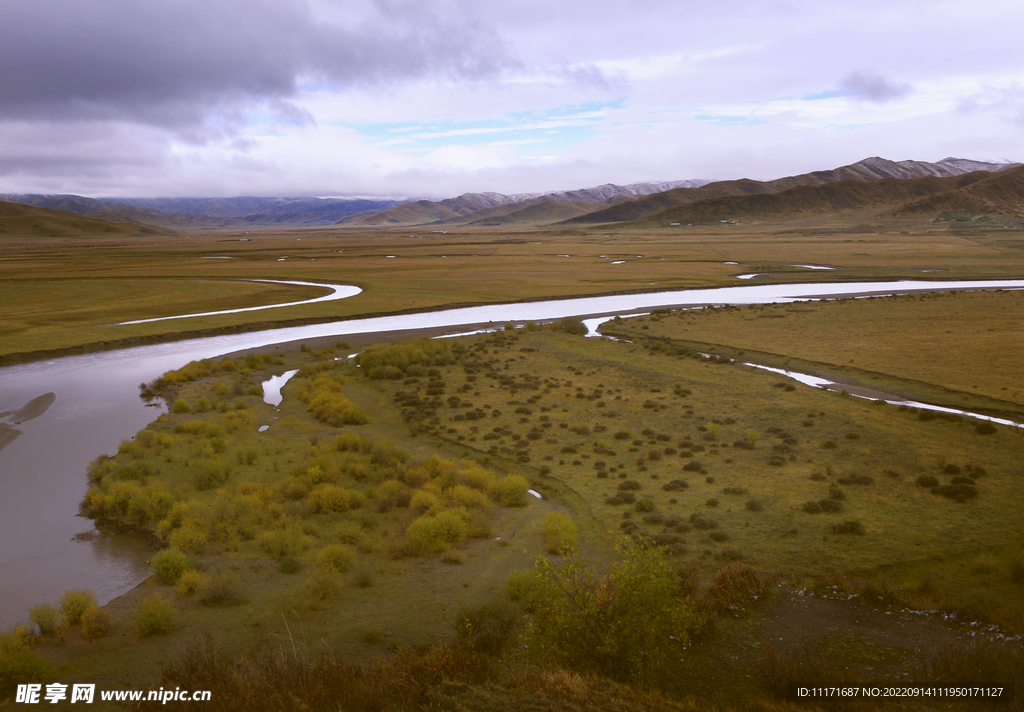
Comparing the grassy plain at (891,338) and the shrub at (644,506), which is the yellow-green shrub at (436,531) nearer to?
the shrub at (644,506)

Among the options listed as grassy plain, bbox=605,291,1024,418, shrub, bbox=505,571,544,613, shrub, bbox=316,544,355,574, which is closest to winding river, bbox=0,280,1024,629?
shrub, bbox=316,544,355,574

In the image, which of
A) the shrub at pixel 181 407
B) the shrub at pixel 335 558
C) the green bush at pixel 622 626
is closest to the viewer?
the green bush at pixel 622 626

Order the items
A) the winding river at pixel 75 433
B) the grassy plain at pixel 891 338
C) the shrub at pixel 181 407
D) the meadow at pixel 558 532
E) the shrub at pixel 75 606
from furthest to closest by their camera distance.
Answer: the grassy plain at pixel 891 338 < the shrub at pixel 181 407 < the winding river at pixel 75 433 < the shrub at pixel 75 606 < the meadow at pixel 558 532

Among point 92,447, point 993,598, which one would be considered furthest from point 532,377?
point 993,598

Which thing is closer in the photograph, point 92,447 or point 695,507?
point 695,507

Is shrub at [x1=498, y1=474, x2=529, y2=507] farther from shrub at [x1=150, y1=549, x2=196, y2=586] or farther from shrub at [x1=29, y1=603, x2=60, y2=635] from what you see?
shrub at [x1=29, y1=603, x2=60, y2=635]

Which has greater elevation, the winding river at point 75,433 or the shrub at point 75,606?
the shrub at point 75,606

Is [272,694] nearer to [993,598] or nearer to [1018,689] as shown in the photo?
[1018,689]

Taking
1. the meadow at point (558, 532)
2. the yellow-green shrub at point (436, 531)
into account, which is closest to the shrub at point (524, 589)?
the meadow at point (558, 532)
